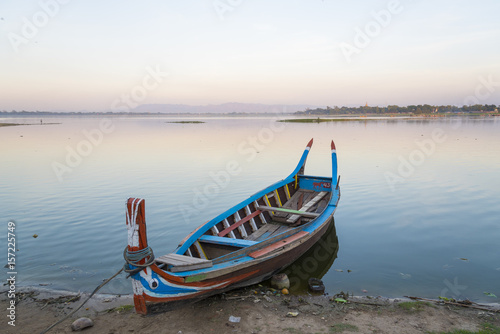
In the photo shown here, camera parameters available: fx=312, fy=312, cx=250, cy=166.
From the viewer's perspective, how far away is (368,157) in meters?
23.2

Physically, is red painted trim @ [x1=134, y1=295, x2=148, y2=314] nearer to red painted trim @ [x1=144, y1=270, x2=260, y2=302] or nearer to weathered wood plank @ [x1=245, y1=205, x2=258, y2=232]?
red painted trim @ [x1=144, y1=270, x2=260, y2=302]

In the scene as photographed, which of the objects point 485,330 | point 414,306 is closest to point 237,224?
point 414,306

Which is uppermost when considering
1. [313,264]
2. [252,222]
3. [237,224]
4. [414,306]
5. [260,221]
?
[237,224]

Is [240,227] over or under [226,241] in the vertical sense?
under

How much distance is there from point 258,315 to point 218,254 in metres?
1.64

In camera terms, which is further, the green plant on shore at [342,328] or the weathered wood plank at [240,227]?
the weathered wood plank at [240,227]

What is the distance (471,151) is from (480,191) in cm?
1349

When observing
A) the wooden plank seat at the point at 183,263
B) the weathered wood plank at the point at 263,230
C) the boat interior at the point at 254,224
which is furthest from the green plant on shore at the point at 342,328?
the weathered wood plank at the point at 263,230

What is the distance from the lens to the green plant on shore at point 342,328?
200 inches

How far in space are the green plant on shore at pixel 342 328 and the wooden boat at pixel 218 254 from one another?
65.2 inches

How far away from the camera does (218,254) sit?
22.1 feet

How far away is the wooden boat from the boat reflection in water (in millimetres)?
504

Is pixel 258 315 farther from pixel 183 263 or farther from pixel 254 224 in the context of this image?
pixel 254 224

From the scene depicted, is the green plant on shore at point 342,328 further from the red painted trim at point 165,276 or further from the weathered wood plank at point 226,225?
the weathered wood plank at point 226,225
